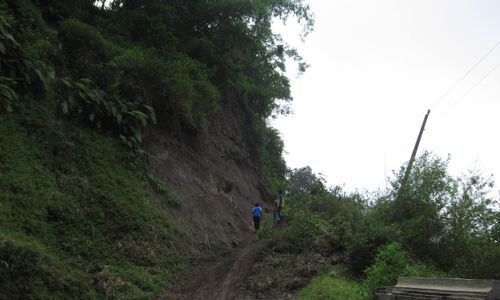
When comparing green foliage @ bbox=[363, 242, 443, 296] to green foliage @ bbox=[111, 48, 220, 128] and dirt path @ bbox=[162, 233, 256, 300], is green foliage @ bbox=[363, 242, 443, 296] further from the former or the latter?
green foliage @ bbox=[111, 48, 220, 128]

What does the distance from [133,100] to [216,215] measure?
225 inches

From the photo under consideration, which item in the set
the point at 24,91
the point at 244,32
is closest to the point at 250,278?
the point at 24,91

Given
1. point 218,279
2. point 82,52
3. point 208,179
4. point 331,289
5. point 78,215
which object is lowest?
point 218,279

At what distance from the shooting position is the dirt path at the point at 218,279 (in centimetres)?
1212

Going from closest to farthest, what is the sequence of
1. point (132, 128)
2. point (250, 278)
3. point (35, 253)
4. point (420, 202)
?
point (35, 253) < point (250, 278) < point (420, 202) < point (132, 128)

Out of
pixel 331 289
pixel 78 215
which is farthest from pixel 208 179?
pixel 331 289

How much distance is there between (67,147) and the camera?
46.3 feet

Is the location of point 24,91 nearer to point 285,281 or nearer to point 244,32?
point 285,281

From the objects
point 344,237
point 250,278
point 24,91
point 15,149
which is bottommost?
point 250,278

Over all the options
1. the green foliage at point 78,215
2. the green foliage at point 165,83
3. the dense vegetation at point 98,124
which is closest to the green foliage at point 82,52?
the dense vegetation at point 98,124

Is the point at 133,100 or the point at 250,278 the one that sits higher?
the point at 133,100

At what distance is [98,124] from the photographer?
52.7ft

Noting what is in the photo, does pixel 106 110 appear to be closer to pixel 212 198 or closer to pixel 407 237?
pixel 212 198

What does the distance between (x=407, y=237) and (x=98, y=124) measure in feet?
34.9
